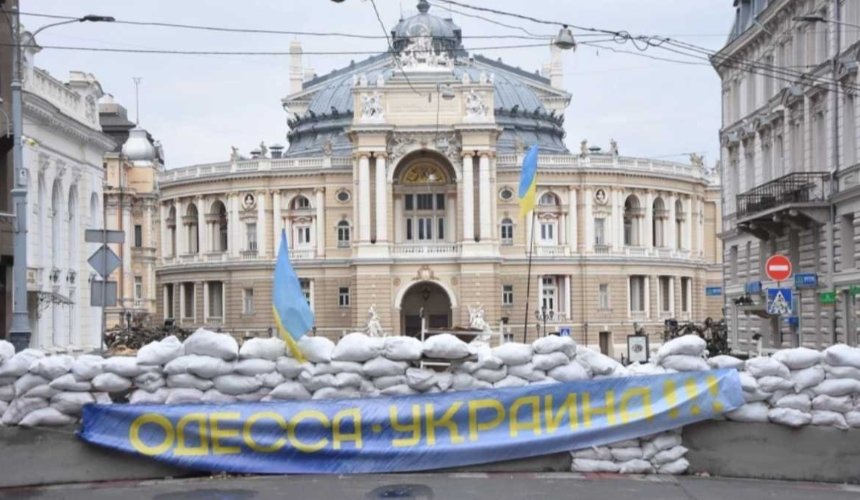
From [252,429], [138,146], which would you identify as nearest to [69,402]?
[252,429]

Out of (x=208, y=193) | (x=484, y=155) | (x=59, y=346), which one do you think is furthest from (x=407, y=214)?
(x=59, y=346)

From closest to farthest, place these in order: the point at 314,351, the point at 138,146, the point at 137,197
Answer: the point at 314,351 < the point at 137,197 < the point at 138,146

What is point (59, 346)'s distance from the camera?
125 ft

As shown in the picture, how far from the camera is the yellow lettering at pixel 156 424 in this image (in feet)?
44.4

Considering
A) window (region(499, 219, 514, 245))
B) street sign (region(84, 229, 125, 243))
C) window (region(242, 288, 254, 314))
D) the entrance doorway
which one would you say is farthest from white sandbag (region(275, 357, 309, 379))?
window (region(242, 288, 254, 314))

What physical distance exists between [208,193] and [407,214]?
12186 mm

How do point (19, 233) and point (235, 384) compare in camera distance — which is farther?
point (19, 233)

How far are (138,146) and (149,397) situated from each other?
72789mm

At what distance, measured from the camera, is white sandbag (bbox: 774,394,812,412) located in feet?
44.7

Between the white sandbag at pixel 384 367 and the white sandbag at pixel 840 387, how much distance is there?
434 centimetres

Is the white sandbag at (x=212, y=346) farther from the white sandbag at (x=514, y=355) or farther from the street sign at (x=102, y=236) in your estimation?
the street sign at (x=102, y=236)

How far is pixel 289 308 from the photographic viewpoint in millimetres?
13883

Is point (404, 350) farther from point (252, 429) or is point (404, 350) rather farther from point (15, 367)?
point (15, 367)

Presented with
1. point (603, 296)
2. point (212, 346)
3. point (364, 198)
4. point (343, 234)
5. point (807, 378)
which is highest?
point (364, 198)
